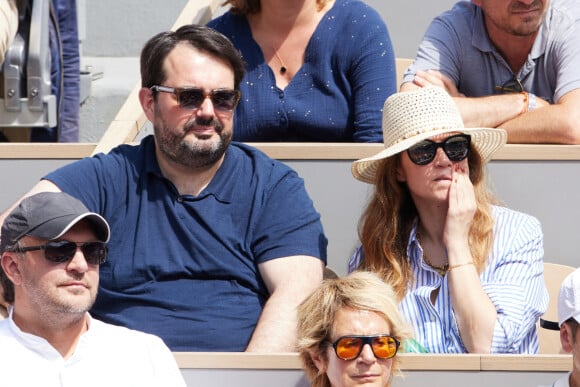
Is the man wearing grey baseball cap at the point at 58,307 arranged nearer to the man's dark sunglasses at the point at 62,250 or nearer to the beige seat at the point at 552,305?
the man's dark sunglasses at the point at 62,250

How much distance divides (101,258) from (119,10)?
469cm

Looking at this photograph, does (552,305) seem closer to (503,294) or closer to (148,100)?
(503,294)

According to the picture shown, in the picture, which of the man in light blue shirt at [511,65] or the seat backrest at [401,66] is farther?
the seat backrest at [401,66]

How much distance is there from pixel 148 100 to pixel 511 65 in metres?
1.31

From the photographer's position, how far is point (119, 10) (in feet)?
24.7

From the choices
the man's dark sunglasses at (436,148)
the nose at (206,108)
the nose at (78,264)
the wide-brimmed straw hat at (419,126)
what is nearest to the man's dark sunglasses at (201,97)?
the nose at (206,108)

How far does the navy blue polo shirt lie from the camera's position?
3.42 meters

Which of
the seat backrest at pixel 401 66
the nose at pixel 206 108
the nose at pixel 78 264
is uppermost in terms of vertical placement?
the nose at pixel 206 108

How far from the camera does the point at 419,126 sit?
353 cm

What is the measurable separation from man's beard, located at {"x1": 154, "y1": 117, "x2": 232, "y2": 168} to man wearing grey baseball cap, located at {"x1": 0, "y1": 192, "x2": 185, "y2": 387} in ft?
1.92

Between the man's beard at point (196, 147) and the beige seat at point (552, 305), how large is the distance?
40.4 inches

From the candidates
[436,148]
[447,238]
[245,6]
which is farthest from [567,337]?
[245,6]

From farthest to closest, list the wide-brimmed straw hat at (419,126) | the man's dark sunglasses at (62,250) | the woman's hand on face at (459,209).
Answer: the wide-brimmed straw hat at (419,126) → the woman's hand on face at (459,209) → the man's dark sunglasses at (62,250)

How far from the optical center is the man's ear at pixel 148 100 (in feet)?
12.1
